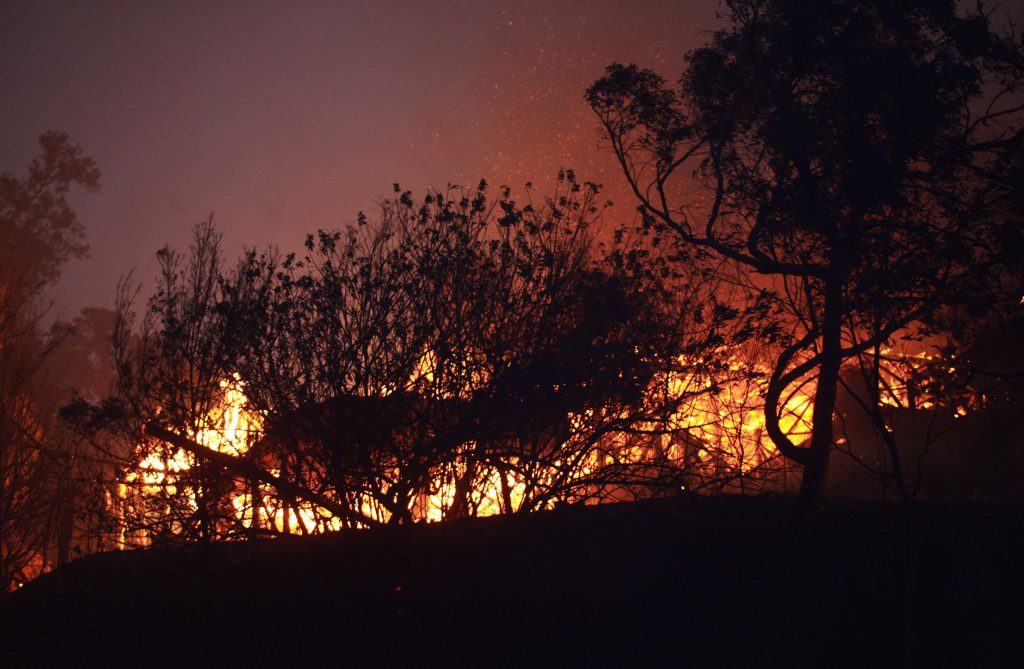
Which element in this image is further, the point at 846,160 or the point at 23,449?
the point at 23,449

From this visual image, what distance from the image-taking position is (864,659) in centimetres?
877

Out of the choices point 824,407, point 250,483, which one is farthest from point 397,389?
point 824,407

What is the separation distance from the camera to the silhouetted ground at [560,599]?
891 cm

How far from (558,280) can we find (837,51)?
4.96 meters

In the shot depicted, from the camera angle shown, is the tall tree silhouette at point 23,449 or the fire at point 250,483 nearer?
the fire at point 250,483

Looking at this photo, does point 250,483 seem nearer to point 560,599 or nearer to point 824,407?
point 560,599

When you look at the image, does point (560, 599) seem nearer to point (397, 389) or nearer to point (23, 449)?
point (397, 389)

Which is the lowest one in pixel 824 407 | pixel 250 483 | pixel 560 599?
pixel 560 599

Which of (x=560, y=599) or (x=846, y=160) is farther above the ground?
(x=846, y=160)

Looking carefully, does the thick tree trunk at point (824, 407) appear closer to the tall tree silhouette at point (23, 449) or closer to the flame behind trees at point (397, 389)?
the flame behind trees at point (397, 389)

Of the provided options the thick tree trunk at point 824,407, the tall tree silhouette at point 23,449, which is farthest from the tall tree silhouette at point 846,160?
the tall tree silhouette at point 23,449

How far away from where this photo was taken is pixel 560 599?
31.5 ft

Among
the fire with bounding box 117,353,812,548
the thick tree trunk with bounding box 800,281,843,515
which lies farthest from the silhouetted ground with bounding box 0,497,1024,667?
the thick tree trunk with bounding box 800,281,843,515

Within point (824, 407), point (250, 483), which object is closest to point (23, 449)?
point (250, 483)
